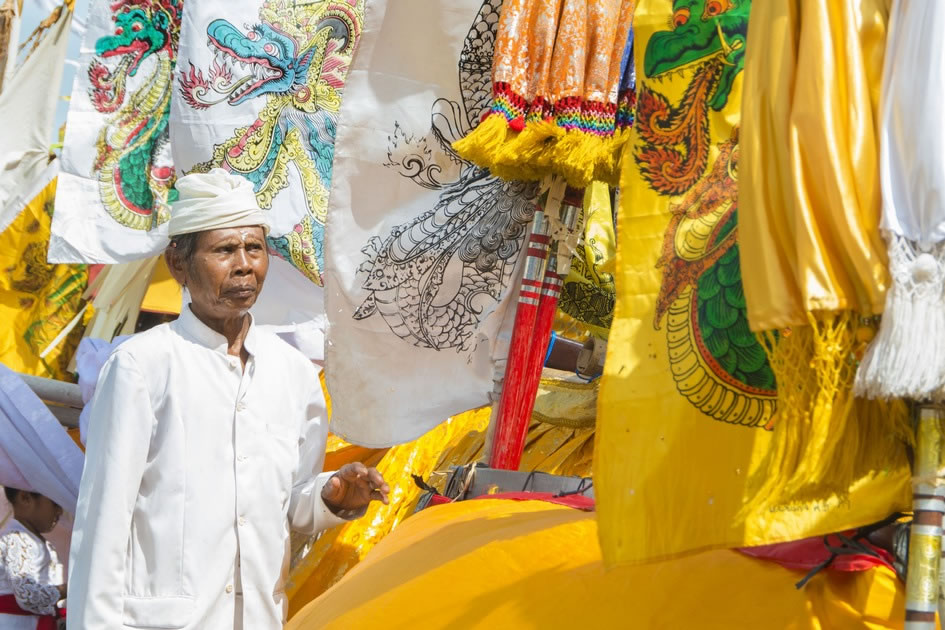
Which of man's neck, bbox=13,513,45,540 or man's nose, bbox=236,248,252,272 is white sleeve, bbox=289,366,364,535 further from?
man's neck, bbox=13,513,45,540

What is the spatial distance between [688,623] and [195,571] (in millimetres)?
1108

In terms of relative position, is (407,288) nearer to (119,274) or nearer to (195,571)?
(195,571)

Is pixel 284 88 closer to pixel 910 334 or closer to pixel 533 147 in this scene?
pixel 533 147

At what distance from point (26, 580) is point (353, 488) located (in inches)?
84.7

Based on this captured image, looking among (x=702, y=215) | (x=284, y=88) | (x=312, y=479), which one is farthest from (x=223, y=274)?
(x=284, y=88)

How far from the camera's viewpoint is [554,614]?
73.4 inches

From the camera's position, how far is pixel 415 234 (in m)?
3.40

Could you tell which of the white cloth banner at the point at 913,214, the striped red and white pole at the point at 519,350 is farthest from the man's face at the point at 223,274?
the white cloth banner at the point at 913,214

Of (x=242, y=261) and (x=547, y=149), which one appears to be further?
(x=547, y=149)

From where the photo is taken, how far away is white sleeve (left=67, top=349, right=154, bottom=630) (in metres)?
2.26

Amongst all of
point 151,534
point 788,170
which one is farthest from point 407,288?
point 788,170

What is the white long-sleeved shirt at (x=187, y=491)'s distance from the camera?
2295 millimetres

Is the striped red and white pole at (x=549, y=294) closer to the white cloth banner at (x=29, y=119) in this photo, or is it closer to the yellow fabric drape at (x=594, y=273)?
the yellow fabric drape at (x=594, y=273)

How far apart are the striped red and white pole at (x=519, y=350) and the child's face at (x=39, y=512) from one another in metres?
2.04
